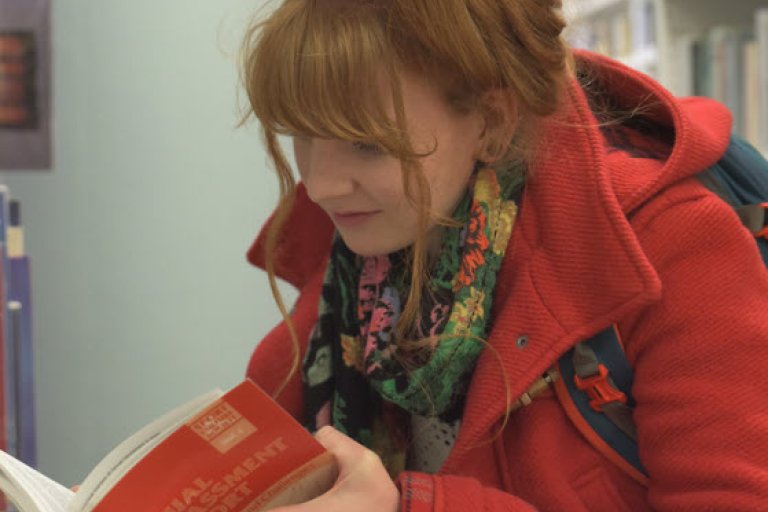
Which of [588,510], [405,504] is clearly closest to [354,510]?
[405,504]

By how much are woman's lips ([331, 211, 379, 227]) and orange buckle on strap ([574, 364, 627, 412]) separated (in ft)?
0.78

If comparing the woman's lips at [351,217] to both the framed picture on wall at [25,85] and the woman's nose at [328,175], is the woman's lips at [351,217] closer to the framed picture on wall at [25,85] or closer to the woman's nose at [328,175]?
the woman's nose at [328,175]

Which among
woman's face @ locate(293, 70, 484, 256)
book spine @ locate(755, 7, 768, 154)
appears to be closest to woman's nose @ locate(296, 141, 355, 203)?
woman's face @ locate(293, 70, 484, 256)

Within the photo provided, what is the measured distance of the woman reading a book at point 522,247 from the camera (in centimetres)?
76

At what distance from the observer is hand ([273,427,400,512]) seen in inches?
28.8

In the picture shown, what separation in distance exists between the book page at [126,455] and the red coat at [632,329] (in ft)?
0.64

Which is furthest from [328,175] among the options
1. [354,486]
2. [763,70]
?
[763,70]

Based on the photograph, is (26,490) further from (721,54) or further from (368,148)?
(721,54)

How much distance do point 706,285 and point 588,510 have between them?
23 centimetres

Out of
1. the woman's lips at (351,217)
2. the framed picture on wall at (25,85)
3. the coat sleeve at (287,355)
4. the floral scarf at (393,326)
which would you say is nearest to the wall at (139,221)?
the framed picture on wall at (25,85)

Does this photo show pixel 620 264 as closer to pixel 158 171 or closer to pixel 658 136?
pixel 658 136

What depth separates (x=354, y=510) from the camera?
0.74 metres

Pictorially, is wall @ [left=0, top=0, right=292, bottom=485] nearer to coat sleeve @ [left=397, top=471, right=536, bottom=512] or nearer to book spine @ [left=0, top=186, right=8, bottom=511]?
book spine @ [left=0, top=186, right=8, bottom=511]

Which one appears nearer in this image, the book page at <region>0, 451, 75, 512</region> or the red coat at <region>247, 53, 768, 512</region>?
the book page at <region>0, 451, 75, 512</region>
